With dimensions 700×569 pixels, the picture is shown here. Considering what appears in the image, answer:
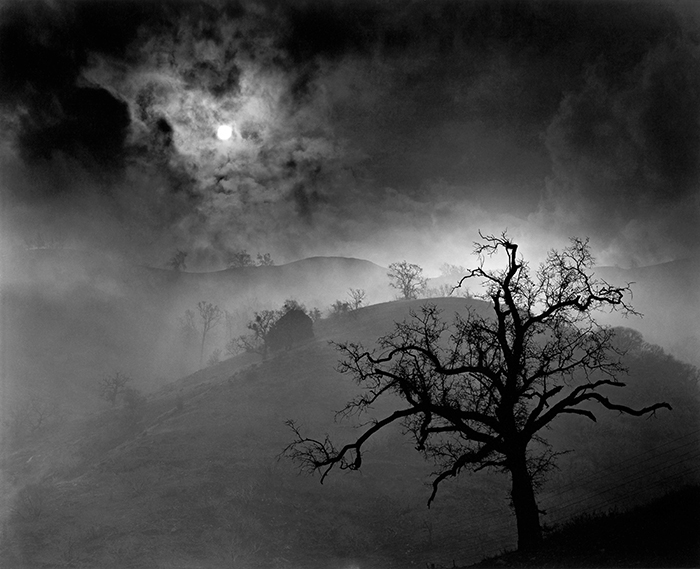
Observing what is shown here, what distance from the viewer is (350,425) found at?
44.0 meters

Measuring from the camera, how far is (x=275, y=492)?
31.6 meters

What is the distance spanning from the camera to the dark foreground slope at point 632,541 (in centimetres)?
859

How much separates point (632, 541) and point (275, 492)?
89.8ft

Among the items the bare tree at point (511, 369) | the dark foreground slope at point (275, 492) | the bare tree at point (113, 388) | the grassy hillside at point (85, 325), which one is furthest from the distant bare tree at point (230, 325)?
the bare tree at point (511, 369)

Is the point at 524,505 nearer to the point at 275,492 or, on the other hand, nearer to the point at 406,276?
the point at 275,492

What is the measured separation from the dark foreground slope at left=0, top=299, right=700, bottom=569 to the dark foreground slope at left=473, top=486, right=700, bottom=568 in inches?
511

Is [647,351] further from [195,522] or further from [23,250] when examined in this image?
[23,250]

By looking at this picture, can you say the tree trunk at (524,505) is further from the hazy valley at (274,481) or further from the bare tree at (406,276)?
the bare tree at (406,276)

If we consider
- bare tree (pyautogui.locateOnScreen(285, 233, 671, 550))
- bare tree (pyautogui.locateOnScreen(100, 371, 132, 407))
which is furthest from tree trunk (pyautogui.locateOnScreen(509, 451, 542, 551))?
bare tree (pyautogui.locateOnScreen(100, 371, 132, 407))

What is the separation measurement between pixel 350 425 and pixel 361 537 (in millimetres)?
17159

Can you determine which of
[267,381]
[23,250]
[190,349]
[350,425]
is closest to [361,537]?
[350,425]

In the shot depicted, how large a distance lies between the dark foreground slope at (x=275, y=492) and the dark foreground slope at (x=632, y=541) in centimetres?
1298

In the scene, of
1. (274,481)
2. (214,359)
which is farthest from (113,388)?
(274,481)

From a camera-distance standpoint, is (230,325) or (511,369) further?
(230,325)
